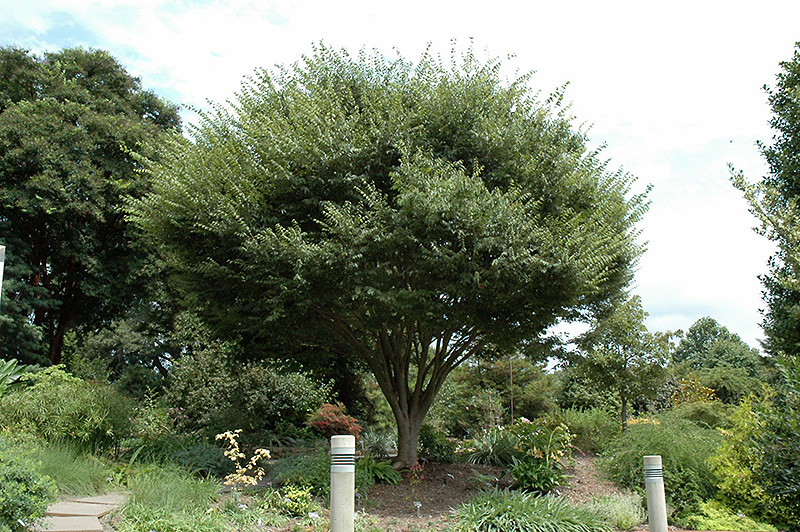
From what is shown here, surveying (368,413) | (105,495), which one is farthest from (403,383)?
(368,413)

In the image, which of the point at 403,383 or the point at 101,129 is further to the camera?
the point at 101,129

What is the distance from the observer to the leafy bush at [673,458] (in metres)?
8.76

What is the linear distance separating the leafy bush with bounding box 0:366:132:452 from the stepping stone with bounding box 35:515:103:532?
3269mm

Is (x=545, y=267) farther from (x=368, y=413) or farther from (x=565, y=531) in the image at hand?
(x=368, y=413)

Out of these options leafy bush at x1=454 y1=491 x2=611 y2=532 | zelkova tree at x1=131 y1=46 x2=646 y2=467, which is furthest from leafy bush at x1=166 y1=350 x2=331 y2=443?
leafy bush at x1=454 y1=491 x2=611 y2=532

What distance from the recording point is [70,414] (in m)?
9.47

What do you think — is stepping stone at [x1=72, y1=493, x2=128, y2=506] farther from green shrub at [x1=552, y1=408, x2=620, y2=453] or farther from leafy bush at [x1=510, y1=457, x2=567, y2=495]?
green shrub at [x1=552, y1=408, x2=620, y2=453]

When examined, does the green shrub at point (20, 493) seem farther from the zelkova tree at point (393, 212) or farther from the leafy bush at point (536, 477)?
the leafy bush at point (536, 477)

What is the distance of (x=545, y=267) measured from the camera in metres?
7.84

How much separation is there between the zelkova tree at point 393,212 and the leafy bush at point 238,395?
5.02 m

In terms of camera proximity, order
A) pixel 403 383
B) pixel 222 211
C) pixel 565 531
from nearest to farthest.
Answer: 1. pixel 565 531
2. pixel 222 211
3. pixel 403 383

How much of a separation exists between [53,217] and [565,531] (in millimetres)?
18270

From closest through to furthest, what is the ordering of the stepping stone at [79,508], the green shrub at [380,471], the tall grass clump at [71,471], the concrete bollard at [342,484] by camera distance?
the concrete bollard at [342,484] → the stepping stone at [79,508] → the tall grass clump at [71,471] → the green shrub at [380,471]

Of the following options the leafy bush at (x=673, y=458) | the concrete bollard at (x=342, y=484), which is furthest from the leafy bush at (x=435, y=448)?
the concrete bollard at (x=342, y=484)
